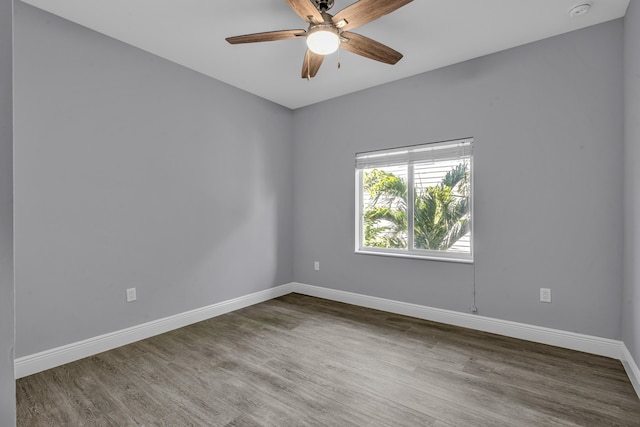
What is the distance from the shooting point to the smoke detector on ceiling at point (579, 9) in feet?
7.35

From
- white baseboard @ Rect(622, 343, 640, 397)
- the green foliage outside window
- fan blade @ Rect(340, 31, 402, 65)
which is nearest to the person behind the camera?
white baseboard @ Rect(622, 343, 640, 397)

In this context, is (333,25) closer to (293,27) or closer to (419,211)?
(293,27)

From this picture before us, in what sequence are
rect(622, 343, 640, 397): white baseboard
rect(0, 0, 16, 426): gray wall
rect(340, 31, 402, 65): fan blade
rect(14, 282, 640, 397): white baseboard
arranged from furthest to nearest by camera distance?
rect(14, 282, 640, 397): white baseboard, rect(340, 31, 402, 65): fan blade, rect(622, 343, 640, 397): white baseboard, rect(0, 0, 16, 426): gray wall

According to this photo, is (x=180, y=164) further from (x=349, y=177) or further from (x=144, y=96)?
(x=349, y=177)

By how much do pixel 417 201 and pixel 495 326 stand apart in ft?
4.65

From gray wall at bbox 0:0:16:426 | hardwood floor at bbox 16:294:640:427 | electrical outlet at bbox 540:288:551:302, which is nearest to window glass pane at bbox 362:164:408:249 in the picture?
→ hardwood floor at bbox 16:294:640:427

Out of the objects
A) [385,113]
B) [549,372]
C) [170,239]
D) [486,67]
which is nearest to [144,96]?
[170,239]

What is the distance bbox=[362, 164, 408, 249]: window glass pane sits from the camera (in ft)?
12.0

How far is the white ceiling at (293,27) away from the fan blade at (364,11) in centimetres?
32

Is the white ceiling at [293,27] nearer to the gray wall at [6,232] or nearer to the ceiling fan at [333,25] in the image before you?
the ceiling fan at [333,25]

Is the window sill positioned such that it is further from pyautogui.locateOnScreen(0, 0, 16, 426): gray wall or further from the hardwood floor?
pyautogui.locateOnScreen(0, 0, 16, 426): gray wall

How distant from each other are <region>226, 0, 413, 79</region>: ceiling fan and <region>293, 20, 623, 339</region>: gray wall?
3.86ft

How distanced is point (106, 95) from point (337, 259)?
2.89 m

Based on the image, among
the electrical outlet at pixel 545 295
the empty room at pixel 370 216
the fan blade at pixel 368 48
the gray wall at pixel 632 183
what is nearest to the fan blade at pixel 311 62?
the empty room at pixel 370 216
